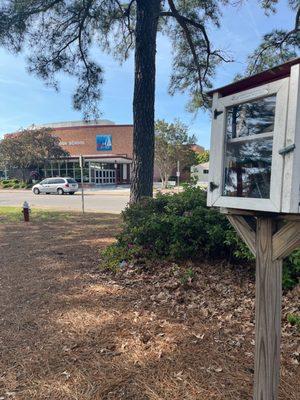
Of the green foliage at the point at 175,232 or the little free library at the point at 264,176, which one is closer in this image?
the little free library at the point at 264,176

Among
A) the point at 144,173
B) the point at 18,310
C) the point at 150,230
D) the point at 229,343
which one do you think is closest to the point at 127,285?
the point at 150,230

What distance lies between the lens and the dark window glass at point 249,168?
5.93ft

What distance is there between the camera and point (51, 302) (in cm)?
412

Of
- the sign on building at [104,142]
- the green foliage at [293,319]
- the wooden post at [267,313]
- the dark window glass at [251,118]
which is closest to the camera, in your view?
the dark window glass at [251,118]

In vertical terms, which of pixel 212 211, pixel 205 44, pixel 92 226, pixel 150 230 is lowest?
pixel 92 226

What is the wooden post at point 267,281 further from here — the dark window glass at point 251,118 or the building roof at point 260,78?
the building roof at point 260,78

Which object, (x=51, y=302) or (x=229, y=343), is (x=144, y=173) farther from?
(x=229, y=343)

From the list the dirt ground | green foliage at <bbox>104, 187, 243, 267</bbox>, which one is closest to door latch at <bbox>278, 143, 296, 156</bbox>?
the dirt ground

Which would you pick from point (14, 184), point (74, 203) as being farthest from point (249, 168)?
point (14, 184)

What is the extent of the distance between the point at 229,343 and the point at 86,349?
49.2 inches

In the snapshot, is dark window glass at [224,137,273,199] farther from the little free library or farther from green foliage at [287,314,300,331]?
green foliage at [287,314,300,331]

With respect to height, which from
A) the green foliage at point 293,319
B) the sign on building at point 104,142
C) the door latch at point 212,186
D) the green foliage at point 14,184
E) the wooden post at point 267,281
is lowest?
the green foliage at point 14,184

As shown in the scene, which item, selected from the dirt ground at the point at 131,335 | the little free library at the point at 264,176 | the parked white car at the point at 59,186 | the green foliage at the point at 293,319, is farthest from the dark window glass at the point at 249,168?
the parked white car at the point at 59,186

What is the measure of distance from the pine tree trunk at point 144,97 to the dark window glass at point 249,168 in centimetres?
536
